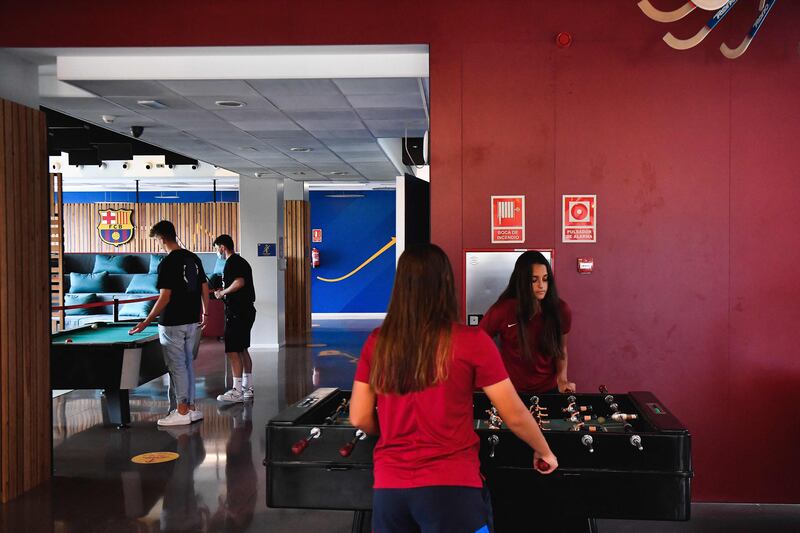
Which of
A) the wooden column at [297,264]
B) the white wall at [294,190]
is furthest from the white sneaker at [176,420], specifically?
the white wall at [294,190]

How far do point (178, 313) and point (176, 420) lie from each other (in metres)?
1.05

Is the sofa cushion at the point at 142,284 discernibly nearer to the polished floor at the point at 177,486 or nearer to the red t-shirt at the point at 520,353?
the polished floor at the point at 177,486

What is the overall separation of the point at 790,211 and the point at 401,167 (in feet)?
22.8

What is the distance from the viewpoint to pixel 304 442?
287 cm

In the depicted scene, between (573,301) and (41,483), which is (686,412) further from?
(41,483)

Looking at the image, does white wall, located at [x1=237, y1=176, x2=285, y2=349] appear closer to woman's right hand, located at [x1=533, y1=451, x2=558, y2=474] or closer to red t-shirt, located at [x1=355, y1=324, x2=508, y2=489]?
woman's right hand, located at [x1=533, y1=451, x2=558, y2=474]

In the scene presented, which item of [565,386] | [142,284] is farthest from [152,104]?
[142,284]

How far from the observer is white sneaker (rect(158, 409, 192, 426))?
275 inches

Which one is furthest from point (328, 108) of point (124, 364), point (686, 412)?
point (686, 412)

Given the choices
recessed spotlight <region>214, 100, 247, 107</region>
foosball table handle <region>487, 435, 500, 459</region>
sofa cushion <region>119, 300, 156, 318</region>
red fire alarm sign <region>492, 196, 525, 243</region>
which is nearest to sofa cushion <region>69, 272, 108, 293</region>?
sofa cushion <region>119, 300, 156, 318</region>

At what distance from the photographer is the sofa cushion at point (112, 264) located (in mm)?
15461

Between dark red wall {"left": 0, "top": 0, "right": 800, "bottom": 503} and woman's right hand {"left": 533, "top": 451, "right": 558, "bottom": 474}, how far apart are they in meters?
2.10

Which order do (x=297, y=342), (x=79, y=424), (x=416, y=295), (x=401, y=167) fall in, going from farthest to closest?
(x=297, y=342)
(x=401, y=167)
(x=79, y=424)
(x=416, y=295)

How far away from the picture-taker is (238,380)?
8211 millimetres
